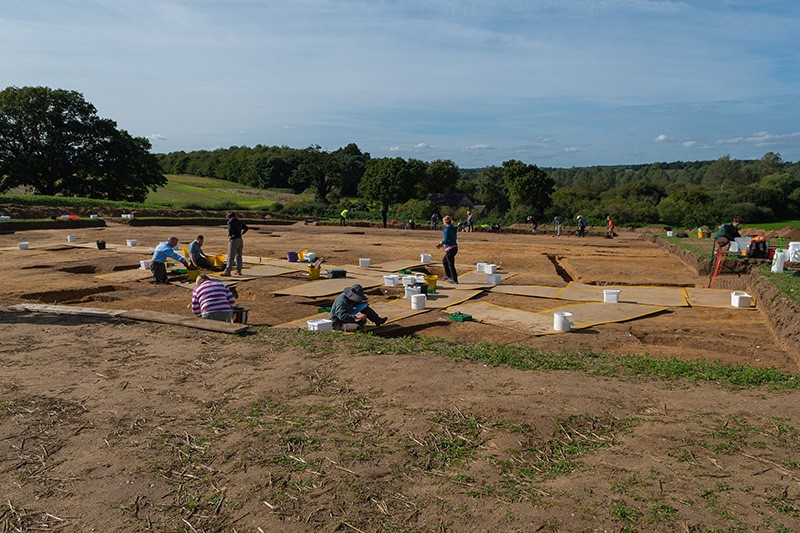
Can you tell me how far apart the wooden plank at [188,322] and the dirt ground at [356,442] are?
38 cm

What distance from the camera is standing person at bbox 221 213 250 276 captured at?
46.6 ft

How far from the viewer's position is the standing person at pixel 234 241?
14.2 m

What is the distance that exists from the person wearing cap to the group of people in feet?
35.7

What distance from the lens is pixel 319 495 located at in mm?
3906

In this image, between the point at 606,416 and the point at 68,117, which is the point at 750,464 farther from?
the point at 68,117

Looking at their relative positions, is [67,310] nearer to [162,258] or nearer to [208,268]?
[162,258]

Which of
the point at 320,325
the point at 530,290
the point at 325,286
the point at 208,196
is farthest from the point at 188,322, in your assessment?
the point at 208,196

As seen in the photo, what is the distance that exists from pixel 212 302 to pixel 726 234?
1305cm

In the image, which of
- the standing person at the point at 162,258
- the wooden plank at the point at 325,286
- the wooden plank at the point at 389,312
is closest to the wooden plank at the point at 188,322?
the wooden plank at the point at 389,312

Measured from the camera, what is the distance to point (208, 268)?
599 inches

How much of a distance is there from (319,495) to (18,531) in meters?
1.73

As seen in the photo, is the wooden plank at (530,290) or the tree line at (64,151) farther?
the tree line at (64,151)

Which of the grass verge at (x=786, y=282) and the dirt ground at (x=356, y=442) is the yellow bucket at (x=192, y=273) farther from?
the grass verge at (x=786, y=282)

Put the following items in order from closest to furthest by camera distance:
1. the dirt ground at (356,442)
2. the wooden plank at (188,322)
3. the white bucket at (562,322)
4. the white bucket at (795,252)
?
the dirt ground at (356,442) → the wooden plank at (188,322) → the white bucket at (562,322) → the white bucket at (795,252)
